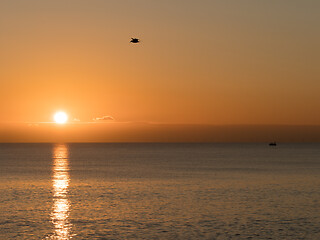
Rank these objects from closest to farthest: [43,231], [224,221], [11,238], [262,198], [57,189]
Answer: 1. [11,238]
2. [43,231]
3. [224,221]
4. [262,198]
5. [57,189]

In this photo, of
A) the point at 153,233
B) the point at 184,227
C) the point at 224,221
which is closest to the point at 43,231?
the point at 153,233

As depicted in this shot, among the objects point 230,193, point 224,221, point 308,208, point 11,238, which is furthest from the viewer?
point 230,193

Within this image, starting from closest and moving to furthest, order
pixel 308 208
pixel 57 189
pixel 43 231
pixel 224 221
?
pixel 43 231, pixel 224 221, pixel 308 208, pixel 57 189

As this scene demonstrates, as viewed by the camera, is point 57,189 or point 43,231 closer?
point 43,231

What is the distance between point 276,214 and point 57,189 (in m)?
40.6

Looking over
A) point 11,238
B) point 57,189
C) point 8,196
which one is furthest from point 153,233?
point 57,189

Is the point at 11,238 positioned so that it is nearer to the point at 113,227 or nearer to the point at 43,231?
the point at 43,231

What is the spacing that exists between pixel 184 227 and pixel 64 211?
16.4m

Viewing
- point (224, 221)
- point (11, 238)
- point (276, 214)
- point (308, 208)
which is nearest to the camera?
point (11, 238)

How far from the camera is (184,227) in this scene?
1790 inches

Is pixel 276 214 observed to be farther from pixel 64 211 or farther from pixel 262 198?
pixel 64 211

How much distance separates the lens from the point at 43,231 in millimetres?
43875

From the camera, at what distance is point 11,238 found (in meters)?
40.7

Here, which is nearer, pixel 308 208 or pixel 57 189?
pixel 308 208
